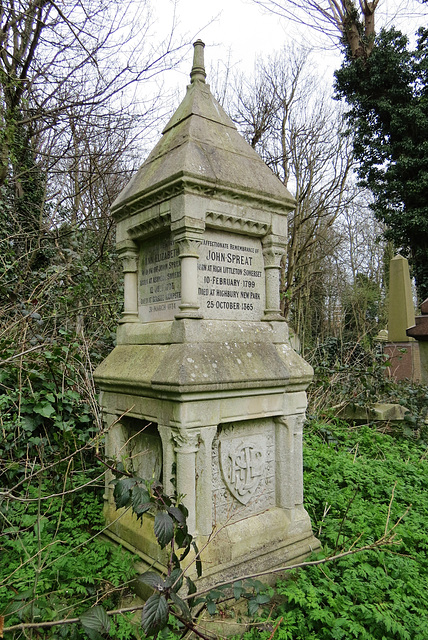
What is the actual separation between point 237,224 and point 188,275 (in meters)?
0.61

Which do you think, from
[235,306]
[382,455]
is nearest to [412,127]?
[382,455]

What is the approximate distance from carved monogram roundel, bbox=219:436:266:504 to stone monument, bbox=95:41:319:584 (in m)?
0.01

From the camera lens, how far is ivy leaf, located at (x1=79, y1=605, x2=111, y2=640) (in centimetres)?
146

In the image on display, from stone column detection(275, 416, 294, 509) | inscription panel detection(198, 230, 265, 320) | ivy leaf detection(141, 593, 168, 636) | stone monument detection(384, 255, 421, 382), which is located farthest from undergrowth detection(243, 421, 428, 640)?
stone monument detection(384, 255, 421, 382)

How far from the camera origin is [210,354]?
275cm

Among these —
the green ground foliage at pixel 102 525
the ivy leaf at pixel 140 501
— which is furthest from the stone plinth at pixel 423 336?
the ivy leaf at pixel 140 501

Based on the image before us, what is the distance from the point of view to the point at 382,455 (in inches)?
200

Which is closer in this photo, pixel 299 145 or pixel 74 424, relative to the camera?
pixel 74 424

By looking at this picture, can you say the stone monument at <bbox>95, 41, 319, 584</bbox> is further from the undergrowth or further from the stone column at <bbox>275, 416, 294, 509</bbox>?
the undergrowth

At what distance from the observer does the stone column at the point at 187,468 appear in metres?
2.57

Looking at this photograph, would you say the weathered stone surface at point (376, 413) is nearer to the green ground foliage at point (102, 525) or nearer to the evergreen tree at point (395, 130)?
the green ground foliage at point (102, 525)

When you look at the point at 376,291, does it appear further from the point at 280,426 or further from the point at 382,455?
the point at 280,426

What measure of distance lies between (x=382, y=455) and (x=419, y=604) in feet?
8.89

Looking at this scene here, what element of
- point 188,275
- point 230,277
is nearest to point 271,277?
point 230,277
